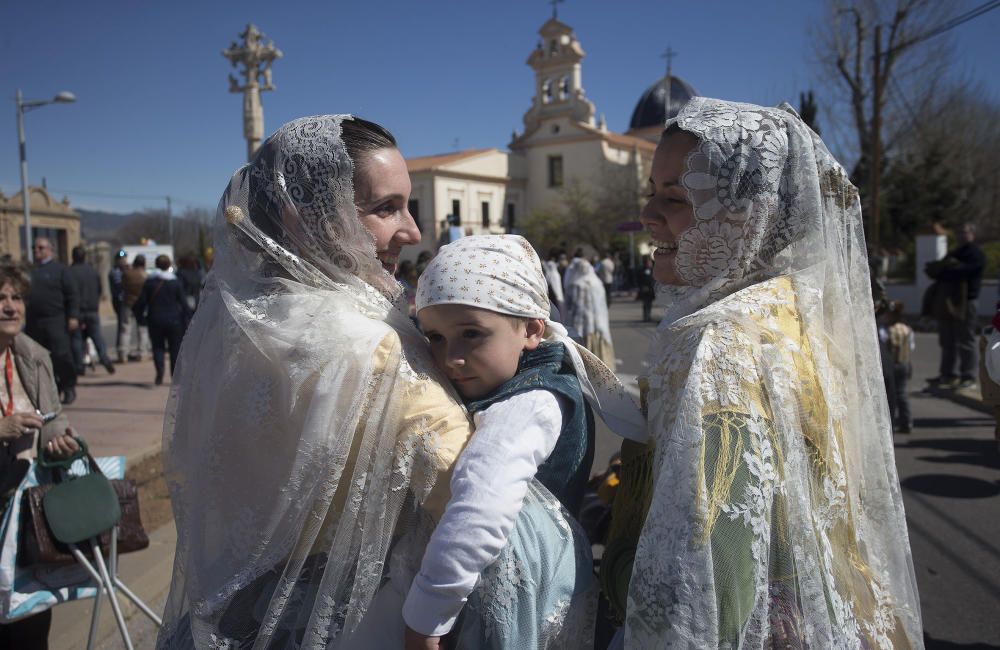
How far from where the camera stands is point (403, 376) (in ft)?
4.66

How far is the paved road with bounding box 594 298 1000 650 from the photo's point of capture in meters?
3.61

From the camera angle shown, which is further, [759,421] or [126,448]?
[126,448]

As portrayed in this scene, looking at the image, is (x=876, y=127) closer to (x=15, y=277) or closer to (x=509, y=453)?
(x=15, y=277)

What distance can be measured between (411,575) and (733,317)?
806 millimetres

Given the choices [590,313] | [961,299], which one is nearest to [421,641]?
[590,313]

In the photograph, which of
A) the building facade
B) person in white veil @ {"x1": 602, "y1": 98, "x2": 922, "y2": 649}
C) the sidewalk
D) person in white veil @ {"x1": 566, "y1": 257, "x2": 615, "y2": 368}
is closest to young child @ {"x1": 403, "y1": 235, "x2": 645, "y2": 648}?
person in white veil @ {"x1": 602, "y1": 98, "x2": 922, "y2": 649}

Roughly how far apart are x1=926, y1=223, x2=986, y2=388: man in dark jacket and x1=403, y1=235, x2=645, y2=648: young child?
28.5 ft

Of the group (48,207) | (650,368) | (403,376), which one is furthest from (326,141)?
(48,207)

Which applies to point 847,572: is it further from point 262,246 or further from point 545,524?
point 262,246

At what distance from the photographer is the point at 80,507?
2662 mm

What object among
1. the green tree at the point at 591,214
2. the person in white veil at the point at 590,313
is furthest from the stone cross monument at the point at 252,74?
the green tree at the point at 591,214

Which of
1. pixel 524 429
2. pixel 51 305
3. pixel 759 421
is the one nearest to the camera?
pixel 759 421

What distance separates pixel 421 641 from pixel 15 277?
2.85m

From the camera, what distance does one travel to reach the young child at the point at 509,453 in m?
1.30
